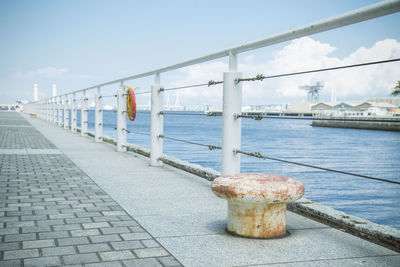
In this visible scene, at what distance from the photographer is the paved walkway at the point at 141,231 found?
259 cm

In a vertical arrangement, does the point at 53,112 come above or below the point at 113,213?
above

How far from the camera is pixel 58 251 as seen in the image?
2.66m

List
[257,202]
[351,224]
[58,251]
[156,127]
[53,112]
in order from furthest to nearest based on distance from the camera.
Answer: [53,112] < [156,127] < [351,224] < [257,202] < [58,251]

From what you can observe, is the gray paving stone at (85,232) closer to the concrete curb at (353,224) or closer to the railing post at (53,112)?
the concrete curb at (353,224)

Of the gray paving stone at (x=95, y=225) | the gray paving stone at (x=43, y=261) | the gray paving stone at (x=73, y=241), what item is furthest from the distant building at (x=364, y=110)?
the gray paving stone at (x=43, y=261)

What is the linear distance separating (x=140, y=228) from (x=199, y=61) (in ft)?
9.52

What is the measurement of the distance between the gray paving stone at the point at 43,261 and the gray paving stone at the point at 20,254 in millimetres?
74

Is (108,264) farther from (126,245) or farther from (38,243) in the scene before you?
(38,243)

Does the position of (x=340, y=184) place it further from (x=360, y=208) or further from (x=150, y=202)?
(x=150, y=202)

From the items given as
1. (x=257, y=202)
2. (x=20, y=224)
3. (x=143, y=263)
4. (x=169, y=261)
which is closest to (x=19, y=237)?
(x=20, y=224)

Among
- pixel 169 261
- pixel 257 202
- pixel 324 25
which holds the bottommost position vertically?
pixel 169 261

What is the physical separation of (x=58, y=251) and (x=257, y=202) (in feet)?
4.29

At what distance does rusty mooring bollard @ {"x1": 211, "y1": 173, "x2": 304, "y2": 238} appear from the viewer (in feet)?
9.51

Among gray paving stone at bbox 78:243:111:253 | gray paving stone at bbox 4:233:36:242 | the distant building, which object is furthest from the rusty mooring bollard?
the distant building
